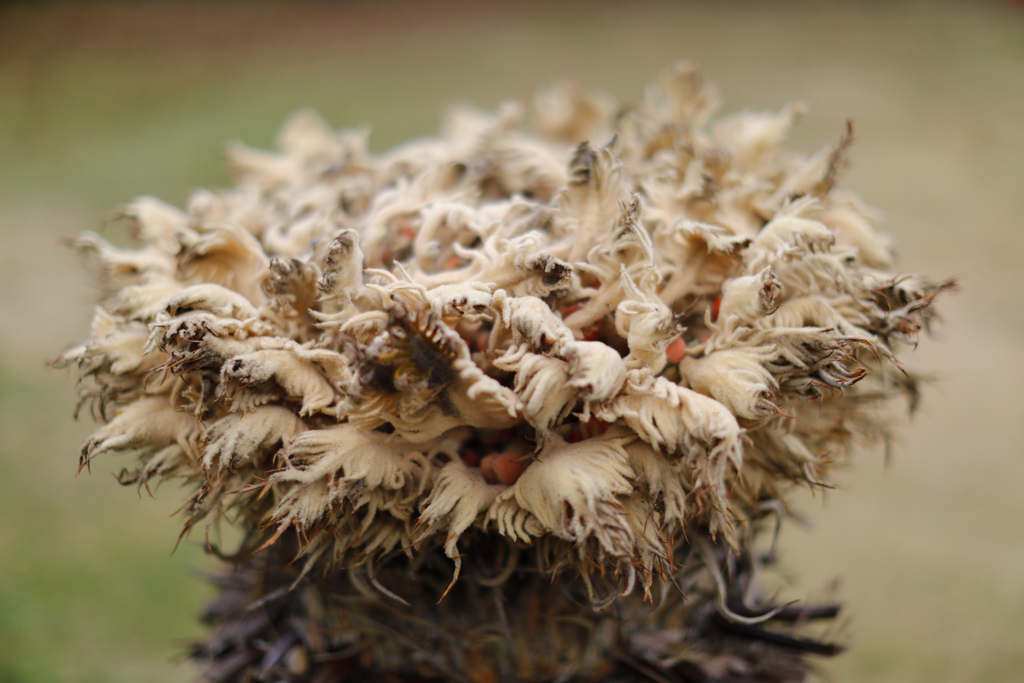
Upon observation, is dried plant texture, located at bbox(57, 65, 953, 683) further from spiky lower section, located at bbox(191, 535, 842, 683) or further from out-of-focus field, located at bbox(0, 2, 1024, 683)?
out-of-focus field, located at bbox(0, 2, 1024, 683)

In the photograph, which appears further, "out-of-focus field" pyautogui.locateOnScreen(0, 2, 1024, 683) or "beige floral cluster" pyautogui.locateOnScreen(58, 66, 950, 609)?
"out-of-focus field" pyautogui.locateOnScreen(0, 2, 1024, 683)

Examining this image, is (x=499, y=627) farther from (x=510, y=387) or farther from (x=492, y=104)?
(x=492, y=104)

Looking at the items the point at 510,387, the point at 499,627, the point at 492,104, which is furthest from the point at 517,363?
the point at 492,104

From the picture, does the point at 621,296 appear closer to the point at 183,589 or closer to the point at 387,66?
the point at 183,589

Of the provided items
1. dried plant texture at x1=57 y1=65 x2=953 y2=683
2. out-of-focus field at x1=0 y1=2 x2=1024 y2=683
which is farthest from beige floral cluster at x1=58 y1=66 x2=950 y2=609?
out-of-focus field at x1=0 y1=2 x2=1024 y2=683

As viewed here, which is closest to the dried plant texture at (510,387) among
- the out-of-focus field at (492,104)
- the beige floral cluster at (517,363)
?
the beige floral cluster at (517,363)
